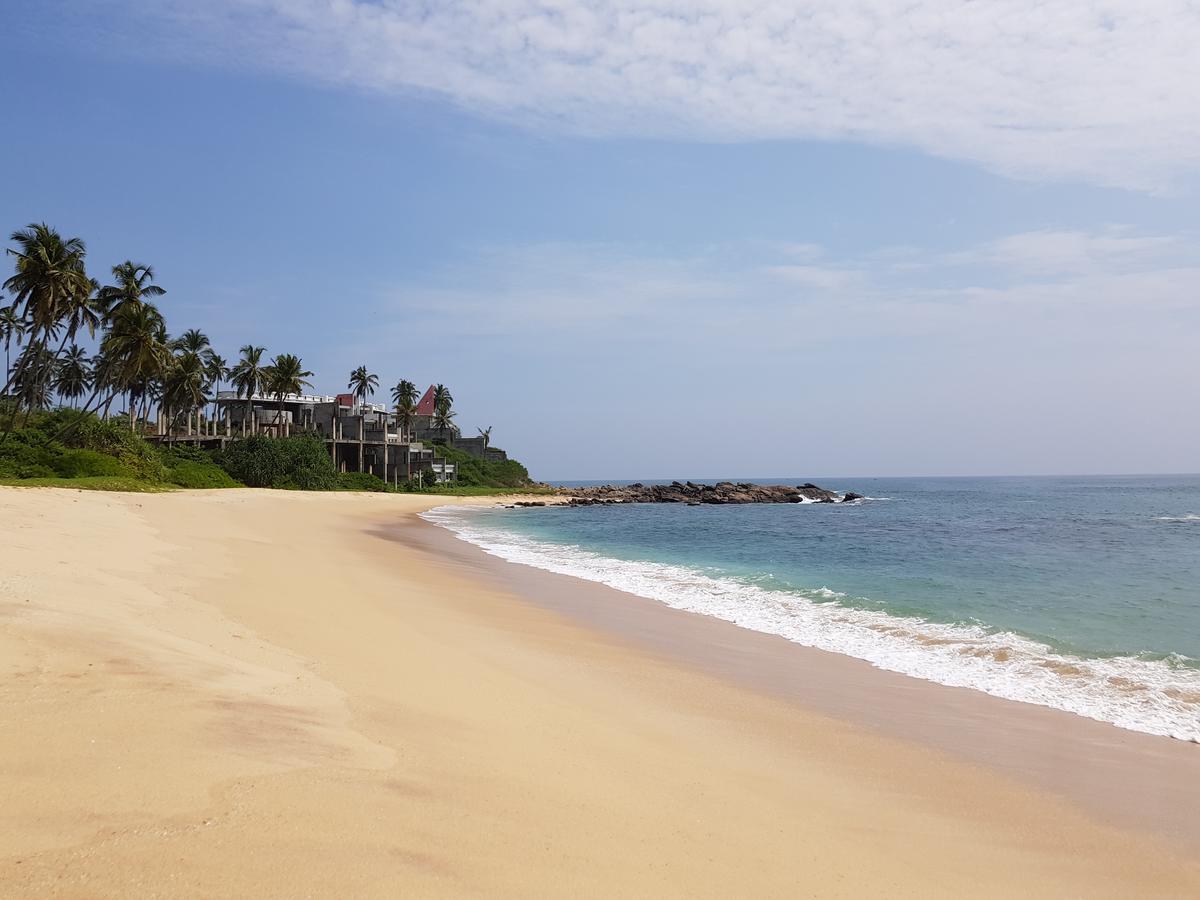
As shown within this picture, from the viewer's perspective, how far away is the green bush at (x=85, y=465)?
38.3 m

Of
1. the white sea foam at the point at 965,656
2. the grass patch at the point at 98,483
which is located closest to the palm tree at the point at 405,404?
the grass patch at the point at 98,483

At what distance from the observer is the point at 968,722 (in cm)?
796

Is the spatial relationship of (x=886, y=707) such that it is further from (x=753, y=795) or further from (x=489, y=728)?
(x=489, y=728)

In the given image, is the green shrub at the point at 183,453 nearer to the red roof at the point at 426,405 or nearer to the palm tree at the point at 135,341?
the palm tree at the point at 135,341

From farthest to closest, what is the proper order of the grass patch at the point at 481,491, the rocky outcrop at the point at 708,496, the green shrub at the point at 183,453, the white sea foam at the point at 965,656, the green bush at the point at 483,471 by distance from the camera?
the green bush at the point at 483,471, the rocky outcrop at the point at 708,496, the grass patch at the point at 481,491, the green shrub at the point at 183,453, the white sea foam at the point at 965,656

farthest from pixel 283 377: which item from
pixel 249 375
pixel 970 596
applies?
pixel 970 596

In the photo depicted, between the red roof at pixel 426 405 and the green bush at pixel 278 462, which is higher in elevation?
the red roof at pixel 426 405

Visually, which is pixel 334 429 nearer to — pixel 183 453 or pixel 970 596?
pixel 183 453

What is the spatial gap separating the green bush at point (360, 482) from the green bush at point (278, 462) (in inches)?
134

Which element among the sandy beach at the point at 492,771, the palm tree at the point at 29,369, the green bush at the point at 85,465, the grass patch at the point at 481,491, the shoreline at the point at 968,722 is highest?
the palm tree at the point at 29,369

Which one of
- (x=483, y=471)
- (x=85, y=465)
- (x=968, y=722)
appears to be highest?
(x=483, y=471)

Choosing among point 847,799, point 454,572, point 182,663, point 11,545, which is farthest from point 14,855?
point 454,572

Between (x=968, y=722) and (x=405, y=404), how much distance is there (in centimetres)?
8867

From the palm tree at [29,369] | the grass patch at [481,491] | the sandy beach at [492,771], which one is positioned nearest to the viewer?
the sandy beach at [492,771]
